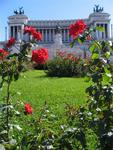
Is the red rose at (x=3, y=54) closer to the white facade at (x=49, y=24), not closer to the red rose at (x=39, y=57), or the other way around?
the red rose at (x=39, y=57)

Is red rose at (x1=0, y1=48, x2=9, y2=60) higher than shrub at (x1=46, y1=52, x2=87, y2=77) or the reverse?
higher

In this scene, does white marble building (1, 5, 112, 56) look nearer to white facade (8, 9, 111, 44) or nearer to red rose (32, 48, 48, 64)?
white facade (8, 9, 111, 44)

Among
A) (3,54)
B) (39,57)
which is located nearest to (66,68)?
(3,54)

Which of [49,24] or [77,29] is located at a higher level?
[49,24]

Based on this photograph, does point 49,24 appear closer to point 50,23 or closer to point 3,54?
point 50,23

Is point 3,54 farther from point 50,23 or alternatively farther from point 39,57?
point 50,23

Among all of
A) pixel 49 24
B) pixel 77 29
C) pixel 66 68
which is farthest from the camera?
pixel 49 24

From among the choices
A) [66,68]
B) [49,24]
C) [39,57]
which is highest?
[49,24]

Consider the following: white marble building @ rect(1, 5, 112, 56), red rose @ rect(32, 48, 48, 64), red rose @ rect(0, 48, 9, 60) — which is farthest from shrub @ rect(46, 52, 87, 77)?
white marble building @ rect(1, 5, 112, 56)

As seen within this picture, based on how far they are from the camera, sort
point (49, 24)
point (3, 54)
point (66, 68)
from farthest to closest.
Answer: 1. point (49, 24)
2. point (66, 68)
3. point (3, 54)

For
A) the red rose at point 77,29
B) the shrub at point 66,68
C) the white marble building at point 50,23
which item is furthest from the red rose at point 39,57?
the white marble building at point 50,23

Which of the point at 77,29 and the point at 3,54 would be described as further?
the point at 3,54

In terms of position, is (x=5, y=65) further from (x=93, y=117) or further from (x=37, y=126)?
(x=93, y=117)

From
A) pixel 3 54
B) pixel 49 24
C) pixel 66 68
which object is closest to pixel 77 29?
pixel 3 54
